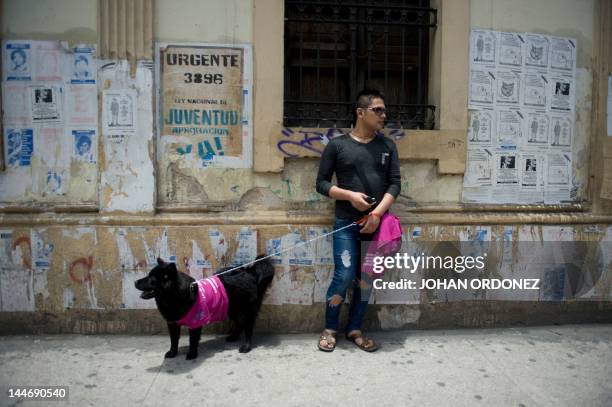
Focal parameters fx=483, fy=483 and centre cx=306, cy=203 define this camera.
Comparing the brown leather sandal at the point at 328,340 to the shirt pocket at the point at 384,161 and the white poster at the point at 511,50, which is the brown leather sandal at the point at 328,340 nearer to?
the shirt pocket at the point at 384,161

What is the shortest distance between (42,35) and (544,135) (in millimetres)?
4756

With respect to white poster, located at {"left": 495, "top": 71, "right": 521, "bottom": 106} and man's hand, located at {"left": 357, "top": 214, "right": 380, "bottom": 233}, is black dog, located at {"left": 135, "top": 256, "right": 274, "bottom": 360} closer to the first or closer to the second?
man's hand, located at {"left": 357, "top": 214, "right": 380, "bottom": 233}

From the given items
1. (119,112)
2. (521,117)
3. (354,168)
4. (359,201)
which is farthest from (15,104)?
(521,117)

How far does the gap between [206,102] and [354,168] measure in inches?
58.7

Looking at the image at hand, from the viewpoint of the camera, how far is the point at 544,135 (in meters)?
4.77

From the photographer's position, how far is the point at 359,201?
3791mm

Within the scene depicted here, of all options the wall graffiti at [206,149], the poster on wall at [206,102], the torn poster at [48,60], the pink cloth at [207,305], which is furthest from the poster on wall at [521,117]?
the torn poster at [48,60]

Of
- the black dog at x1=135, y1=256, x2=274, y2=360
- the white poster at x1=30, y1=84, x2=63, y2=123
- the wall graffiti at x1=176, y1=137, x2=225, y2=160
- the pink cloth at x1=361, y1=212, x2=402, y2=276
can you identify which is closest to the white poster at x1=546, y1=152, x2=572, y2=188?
the pink cloth at x1=361, y1=212, x2=402, y2=276

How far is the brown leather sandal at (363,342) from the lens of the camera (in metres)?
4.01

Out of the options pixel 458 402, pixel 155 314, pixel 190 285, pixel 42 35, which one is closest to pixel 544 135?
pixel 458 402

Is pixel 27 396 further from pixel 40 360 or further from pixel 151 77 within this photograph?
pixel 151 77

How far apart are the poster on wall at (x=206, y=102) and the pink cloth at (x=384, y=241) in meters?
1.37

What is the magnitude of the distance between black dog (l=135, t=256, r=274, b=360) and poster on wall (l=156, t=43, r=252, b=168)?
3.49 ft

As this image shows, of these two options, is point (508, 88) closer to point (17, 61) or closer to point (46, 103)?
point (46, 103)
